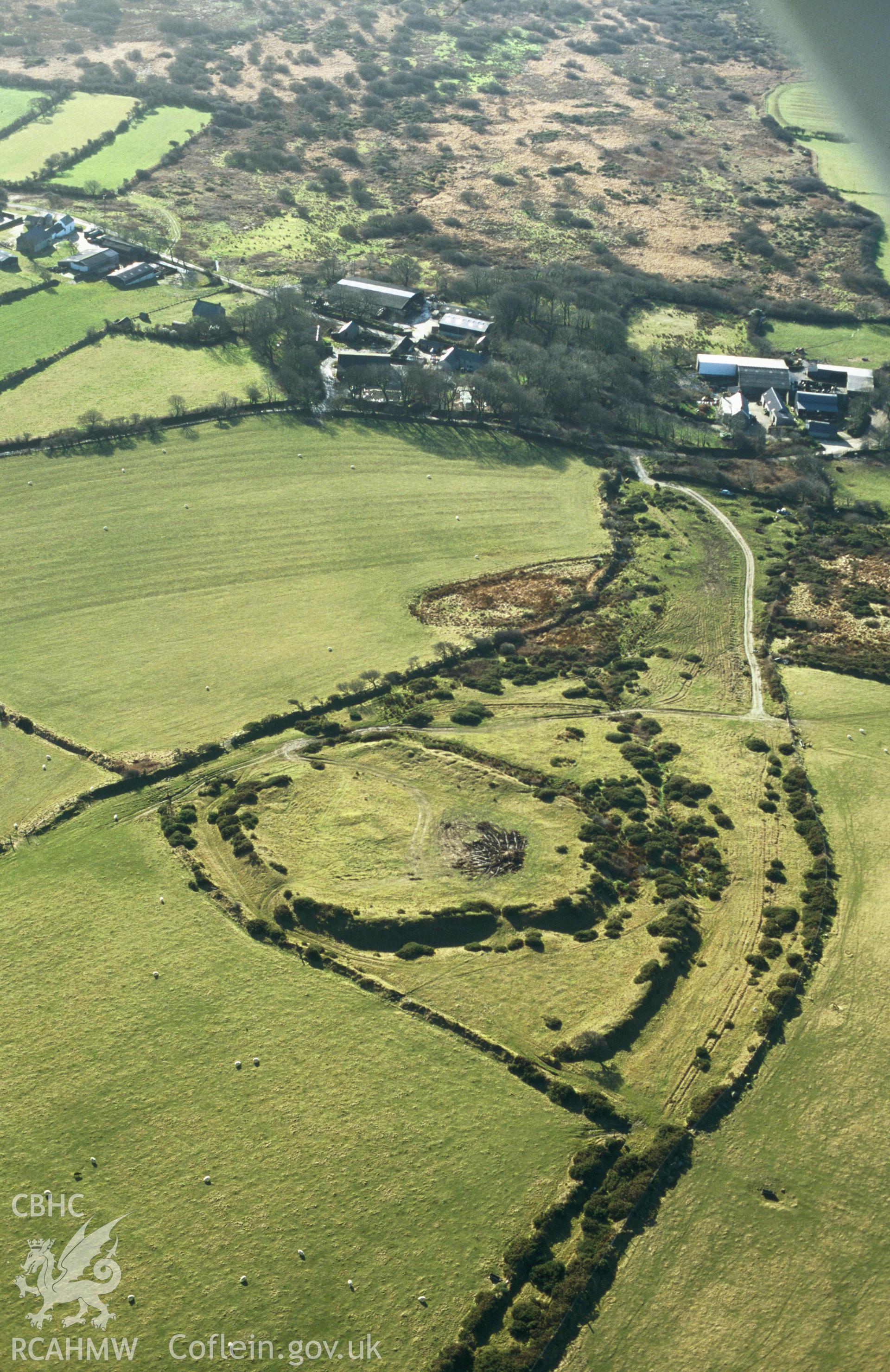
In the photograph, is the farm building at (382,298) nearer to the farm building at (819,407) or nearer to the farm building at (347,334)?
the farm building at (347,334)

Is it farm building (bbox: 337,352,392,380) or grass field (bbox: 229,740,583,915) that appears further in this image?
farm building (bbox: 337,352,392,380)

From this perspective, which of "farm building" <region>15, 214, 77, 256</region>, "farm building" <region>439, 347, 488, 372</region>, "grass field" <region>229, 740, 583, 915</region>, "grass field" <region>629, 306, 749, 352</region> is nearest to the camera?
"grass field" <region>229, 740, 583, 915</region>

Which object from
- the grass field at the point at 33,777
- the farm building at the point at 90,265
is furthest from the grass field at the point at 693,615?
the farm building at the point at 90,265

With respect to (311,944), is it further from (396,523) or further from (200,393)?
(200,393)

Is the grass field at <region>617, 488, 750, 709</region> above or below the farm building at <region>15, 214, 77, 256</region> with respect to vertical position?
below

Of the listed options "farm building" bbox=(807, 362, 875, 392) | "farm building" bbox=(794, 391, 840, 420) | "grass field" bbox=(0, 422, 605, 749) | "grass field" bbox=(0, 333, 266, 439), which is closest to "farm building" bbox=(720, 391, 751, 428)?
"farm building" bbox=(794, 391, 840, 420)

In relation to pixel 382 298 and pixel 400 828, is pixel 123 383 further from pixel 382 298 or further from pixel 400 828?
pixel 400 828

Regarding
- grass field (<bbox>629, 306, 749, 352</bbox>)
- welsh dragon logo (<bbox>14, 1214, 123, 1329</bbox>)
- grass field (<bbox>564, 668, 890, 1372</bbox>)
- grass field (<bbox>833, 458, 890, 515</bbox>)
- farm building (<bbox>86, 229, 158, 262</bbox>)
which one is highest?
farm building (<bbox>86, 229, 158, 262</bbox>)

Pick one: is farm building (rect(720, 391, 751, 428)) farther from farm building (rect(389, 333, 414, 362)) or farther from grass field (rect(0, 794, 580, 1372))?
grass field (rect(0, 794, 580, 1372))
